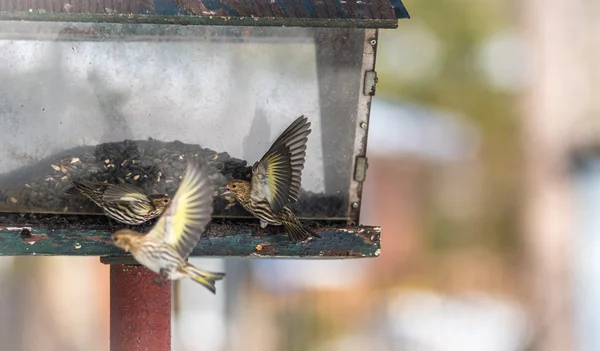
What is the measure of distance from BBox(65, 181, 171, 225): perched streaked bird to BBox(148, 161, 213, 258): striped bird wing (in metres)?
0.31

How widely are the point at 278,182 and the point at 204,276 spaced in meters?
0.73

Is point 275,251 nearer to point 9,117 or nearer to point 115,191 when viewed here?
point 115,191

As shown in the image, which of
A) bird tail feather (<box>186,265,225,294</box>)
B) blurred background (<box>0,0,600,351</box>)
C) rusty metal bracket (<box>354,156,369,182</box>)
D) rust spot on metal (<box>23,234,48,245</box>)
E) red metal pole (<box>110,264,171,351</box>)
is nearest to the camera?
bird tail feather (<box>186,265,225,294</box>)

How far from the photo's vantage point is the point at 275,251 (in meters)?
4.43

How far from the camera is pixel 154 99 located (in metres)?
4.57

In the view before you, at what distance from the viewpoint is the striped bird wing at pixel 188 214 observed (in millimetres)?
3885

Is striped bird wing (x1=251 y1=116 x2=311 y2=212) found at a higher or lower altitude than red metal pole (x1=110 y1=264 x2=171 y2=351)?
higher

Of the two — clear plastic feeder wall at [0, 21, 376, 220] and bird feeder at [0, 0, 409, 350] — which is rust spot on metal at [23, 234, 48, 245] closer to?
bird feeder at [0, 0, 409, 350]

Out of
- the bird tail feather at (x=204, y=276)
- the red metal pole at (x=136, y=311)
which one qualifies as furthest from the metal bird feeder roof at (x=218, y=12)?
the red metal pole at (x=136, y=311)

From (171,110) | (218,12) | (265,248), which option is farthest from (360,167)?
(218,12)

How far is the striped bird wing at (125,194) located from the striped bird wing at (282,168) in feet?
1.52

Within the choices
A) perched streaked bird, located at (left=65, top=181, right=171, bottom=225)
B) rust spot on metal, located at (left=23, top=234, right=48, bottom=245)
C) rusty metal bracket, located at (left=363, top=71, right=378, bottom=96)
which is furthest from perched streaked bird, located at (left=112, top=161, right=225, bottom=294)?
rusty metal bracket, located at (left=363, top=71, right=378, bottom=96)

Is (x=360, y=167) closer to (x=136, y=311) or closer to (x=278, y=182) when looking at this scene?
(x=278, y=182)

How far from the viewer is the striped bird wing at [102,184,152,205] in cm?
430
